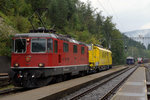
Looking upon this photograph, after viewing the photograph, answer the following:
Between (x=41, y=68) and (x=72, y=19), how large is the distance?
36.5 meters

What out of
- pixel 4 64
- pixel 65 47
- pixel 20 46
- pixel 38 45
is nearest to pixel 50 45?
pixel 38 45

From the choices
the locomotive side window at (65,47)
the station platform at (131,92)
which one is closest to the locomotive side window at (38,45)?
the locomotive side window at (65,47)

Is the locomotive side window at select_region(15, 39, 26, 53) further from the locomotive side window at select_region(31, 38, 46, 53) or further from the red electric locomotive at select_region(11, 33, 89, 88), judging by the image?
the locomotive side window at select_region(31, 38, 46, 53)

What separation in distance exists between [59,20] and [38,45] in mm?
Result: 29083

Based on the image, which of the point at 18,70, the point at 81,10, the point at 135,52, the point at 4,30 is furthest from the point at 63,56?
the point at 135,52

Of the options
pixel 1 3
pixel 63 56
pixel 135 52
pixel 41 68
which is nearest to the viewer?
pixel 41 68

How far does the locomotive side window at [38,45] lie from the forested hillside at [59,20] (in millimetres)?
6313

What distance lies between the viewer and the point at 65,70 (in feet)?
48.0

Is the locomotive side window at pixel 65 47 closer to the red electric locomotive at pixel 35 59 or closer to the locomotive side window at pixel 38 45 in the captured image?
the red electric locomotive at pixel 35 59

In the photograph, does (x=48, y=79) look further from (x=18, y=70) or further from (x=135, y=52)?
(x=135, y=52)

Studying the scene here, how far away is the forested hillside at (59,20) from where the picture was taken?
863 inches

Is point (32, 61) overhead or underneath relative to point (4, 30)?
underneath

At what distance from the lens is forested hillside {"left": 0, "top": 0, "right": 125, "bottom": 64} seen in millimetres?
21930

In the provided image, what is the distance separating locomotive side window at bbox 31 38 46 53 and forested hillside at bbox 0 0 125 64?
631cm
